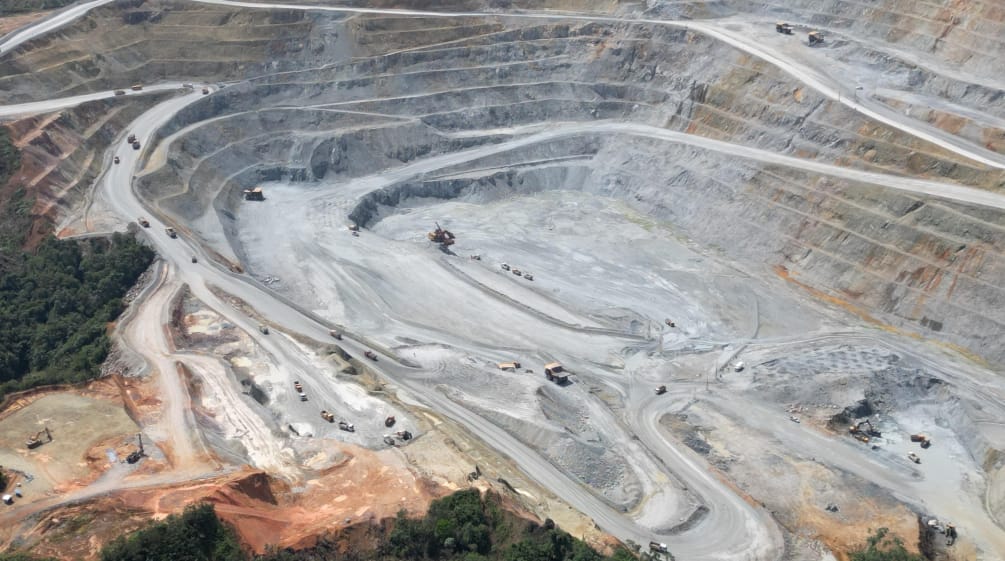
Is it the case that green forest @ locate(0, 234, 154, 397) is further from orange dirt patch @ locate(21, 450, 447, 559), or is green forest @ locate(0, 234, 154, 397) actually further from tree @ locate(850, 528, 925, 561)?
tree @ locate(850, 528, 925, 561)

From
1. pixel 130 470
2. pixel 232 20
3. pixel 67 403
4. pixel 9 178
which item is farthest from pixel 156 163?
pixel 130 470

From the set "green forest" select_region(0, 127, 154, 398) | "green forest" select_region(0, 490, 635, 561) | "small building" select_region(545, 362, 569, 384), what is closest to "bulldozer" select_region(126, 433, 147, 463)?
"green forest" select_region(0, 490, 635, 561)

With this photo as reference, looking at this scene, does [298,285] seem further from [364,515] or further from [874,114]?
[874,114]

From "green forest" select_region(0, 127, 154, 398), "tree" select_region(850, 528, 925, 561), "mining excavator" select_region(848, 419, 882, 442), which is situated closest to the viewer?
"tree" select_region(850, 528, 925, 561)

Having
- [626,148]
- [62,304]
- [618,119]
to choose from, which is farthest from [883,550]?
[618,119]

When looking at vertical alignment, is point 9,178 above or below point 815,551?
above

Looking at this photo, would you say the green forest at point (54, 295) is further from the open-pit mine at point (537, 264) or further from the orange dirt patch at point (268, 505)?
the orange dirt patch at point (268, 505)
